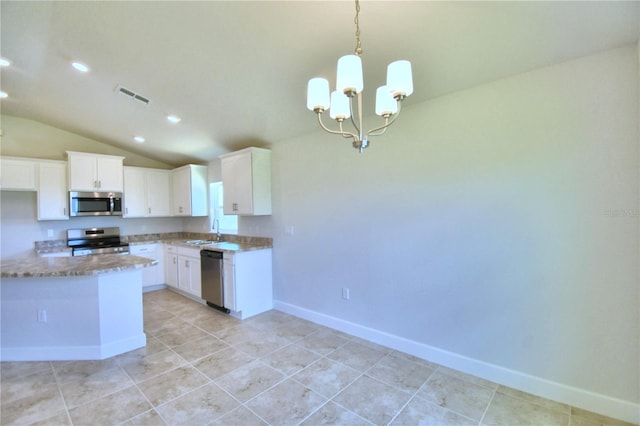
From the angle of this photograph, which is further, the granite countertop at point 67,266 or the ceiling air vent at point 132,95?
the ceiling air vent at point 132,95

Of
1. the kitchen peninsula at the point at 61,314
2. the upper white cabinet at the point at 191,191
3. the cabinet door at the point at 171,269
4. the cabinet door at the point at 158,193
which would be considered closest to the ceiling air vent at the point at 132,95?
the upper white cabinet at the point at 191,191

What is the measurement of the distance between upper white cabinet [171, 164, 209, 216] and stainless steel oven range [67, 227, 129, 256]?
1.11m

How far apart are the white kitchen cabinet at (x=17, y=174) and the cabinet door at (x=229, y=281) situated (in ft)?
10.8

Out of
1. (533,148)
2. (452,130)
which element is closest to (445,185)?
(452,130)

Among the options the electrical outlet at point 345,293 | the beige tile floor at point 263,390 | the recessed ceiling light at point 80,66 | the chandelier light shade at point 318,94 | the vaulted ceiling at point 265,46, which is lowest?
the beige tile floor at point 263,390

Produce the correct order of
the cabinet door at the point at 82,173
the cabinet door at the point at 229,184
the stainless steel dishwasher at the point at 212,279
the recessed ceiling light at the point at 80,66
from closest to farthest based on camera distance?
the recessed ceiling light at the point at 80,66 → the stainless steel dishwasher at the point at 212,279 → the cabinet door at the point at 229,184 → the cabinet door at the point at 82,173

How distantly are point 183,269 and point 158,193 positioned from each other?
1.82 m

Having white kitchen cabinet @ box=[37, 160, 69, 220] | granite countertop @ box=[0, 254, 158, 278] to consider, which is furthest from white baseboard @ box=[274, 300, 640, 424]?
white kitchen cabinet @ box=[37, 160, 69, 220]

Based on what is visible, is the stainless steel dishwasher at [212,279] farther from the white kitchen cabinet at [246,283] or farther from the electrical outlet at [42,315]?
the electrical outlet at [42,315]

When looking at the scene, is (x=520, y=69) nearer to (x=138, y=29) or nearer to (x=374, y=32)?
(x=374, y=32)

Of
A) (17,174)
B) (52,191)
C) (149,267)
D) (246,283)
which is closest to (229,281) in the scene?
(246,283)

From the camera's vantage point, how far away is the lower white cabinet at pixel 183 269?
178 inches

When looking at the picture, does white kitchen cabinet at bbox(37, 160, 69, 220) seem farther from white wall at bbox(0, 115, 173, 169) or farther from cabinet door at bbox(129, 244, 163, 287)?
cabinet door at bbox(129, 244, 163, 287)

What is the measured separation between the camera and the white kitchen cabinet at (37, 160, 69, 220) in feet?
14.5
